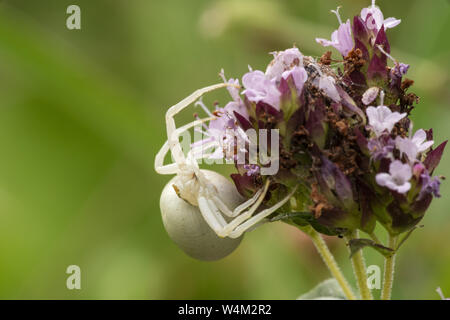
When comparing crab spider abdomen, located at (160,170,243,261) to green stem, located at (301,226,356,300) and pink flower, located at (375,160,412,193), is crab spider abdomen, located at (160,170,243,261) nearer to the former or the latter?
green stem, located at (301,226,356,300)

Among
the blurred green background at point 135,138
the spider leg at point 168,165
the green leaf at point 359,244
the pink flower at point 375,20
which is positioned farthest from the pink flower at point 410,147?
the blurred green background at point 135,138

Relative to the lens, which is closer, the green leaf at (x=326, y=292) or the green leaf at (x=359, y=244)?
the green leaf at (x=359, y=244)

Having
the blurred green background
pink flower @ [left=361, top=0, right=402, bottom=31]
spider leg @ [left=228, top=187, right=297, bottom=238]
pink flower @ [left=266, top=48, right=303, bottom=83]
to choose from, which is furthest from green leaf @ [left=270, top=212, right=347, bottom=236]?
the blurred green background

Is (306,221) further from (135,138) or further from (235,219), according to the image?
(135,138)

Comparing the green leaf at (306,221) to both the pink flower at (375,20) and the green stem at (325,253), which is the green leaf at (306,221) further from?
the pink flower at (375,20)

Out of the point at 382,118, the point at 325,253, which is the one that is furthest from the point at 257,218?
the point at 382,118
